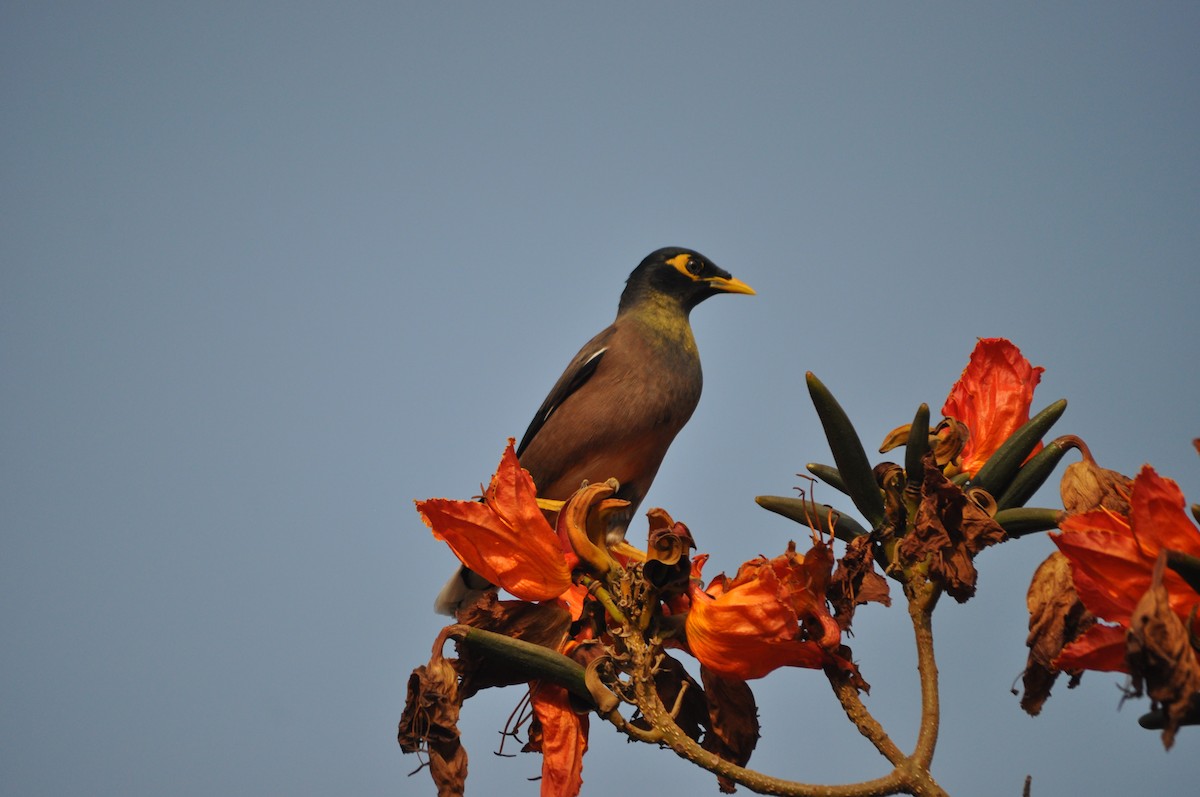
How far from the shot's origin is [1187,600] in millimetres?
1552

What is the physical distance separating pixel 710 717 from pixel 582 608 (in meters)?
0.32

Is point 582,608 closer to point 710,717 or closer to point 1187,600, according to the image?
point 710,717

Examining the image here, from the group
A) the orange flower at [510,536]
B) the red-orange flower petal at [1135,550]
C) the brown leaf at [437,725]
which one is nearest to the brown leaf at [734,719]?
the orange flower at [510,536]

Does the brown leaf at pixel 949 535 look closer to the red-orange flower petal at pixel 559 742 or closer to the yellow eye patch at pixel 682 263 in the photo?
the red-orange flower petal at pixel 559 742

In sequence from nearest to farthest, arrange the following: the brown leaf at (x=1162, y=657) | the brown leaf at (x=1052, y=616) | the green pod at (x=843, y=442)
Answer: the brown leaf at (x=1162, y=657), the brown leaf at (x=1052, y=616), the green pod at (x=843, y=442)

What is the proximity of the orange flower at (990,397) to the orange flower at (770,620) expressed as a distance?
0.51 m

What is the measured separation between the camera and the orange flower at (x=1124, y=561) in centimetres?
154

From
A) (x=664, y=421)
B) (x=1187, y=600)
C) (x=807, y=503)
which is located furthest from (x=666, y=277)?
(x=1187, y=600)

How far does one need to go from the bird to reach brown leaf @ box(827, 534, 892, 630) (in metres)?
3.08

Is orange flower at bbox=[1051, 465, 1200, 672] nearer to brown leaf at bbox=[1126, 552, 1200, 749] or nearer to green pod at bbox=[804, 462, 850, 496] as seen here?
brown leaf at bbox=[1126, 552, 1200, 749]

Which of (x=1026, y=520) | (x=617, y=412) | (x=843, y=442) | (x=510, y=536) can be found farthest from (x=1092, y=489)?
(x=617, y=412)

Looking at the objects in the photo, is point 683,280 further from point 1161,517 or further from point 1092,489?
point 1161,517

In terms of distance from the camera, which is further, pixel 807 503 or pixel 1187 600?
pixel 807 503

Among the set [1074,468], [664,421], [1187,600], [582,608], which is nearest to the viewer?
[1187,600]
